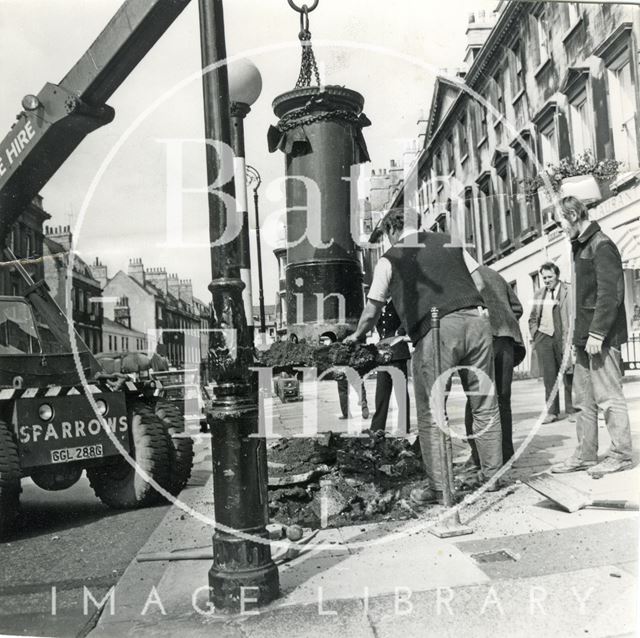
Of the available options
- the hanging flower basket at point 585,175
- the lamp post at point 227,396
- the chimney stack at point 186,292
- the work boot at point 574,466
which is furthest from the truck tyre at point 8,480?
the chimney stack at point 186,292

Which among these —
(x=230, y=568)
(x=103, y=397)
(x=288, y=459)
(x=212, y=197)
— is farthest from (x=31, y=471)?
(x=212, y=197)

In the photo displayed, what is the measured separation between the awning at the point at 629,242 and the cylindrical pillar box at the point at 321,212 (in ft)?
6.93

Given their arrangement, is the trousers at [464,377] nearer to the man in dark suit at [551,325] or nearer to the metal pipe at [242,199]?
the metal pipe at [242,199]

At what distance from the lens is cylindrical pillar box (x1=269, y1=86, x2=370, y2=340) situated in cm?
530

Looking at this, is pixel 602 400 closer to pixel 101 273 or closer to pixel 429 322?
pixel 429 322

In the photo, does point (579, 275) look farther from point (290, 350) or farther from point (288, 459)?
point (288, 459)

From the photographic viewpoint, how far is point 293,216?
5.45 meters

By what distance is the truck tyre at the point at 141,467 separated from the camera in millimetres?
5930

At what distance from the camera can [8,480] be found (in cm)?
499

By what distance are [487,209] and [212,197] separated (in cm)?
1318

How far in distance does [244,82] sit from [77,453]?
3.33m

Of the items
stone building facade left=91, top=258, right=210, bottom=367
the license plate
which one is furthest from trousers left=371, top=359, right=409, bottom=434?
stone building facade left=91, top=258, right=210, bottom=367

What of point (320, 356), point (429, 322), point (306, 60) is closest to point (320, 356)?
point (320, 356)

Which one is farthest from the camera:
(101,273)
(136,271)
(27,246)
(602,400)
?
(136,271)
